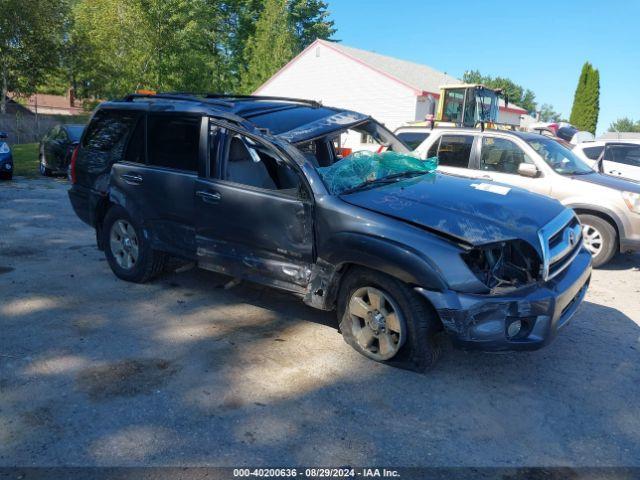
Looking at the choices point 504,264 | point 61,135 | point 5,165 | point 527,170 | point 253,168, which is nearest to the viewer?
point 504,264

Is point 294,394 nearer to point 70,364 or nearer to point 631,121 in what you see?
point 70,364

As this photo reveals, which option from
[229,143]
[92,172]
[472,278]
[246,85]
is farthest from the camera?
[246,85]

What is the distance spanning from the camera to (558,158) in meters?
7.29

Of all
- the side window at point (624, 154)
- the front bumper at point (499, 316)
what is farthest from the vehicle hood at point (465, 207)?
the side window at point (624, 154)

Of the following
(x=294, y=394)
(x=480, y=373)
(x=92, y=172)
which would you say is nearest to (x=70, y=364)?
(x=294, y=394)

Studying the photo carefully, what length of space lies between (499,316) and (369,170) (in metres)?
1.67

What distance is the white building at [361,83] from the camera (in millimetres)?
25750

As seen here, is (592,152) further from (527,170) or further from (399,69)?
(399,69)

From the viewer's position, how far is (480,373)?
3852 millimetres

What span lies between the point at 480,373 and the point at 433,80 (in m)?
28.3

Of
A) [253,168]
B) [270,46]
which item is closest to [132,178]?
[253,168]

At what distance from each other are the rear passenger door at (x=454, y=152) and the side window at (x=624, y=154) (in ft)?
14.2

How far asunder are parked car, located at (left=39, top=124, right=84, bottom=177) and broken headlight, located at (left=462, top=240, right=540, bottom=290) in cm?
1184

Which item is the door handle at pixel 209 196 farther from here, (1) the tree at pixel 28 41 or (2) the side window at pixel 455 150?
(1) the tree at pixel 28 41
